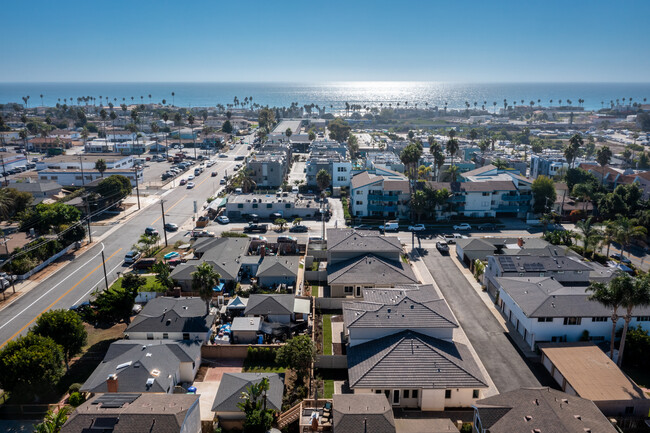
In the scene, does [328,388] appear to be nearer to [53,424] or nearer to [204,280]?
[204,280]

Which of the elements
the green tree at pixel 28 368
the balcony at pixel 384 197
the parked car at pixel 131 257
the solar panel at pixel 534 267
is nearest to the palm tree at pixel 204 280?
the green tree at pixel 28 368

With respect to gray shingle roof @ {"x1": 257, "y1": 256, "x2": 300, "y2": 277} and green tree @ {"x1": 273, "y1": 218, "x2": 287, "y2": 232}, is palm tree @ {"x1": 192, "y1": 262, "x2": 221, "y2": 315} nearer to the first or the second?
gray shingle roof @ {"x1": 257, "y1": 256, "x2": 300, "y2": 277}

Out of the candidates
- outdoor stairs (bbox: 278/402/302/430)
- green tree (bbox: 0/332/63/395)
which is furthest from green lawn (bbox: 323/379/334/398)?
green tree (bbox: 0/332/63/395)

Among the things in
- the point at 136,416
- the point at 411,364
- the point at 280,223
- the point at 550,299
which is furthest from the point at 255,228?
the point at 136,416

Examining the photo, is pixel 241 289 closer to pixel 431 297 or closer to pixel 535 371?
pixel 431 297

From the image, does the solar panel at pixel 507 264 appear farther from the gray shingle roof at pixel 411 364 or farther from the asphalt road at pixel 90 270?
the asphalt road at pixel 90 270
